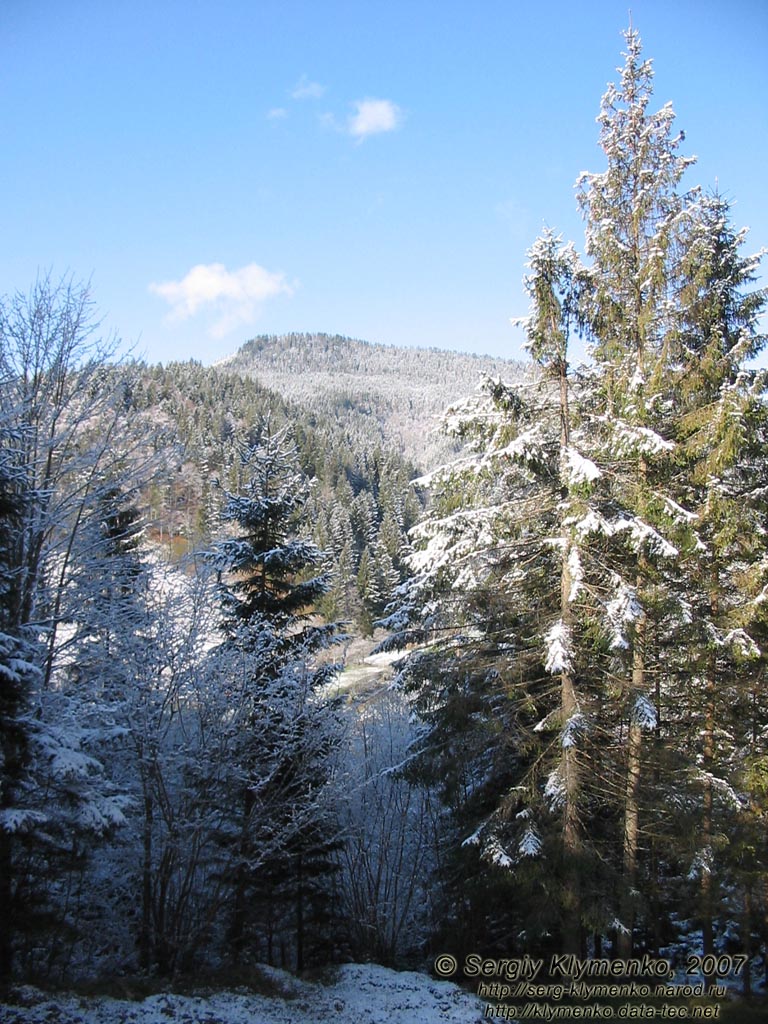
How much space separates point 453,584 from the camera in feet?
36.2

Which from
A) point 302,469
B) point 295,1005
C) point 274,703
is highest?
point 302,469

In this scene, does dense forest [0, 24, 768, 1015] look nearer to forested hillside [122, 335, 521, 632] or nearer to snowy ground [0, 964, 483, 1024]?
snowy ground [0, 964, 483, 1024]

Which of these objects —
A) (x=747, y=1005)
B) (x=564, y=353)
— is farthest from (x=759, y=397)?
(x=747, y=1005)

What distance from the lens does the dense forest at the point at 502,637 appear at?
9.30m

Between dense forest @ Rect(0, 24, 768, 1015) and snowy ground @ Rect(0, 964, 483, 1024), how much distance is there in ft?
3.15

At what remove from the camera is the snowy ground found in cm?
830

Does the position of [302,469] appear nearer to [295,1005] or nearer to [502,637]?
[502,637]

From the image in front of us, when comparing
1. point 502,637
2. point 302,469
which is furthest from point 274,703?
point 302,469

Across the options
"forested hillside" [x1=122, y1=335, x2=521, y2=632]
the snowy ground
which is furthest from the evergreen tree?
the snowy ground

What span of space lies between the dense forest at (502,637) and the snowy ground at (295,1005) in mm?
960

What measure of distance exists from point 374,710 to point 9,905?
18.1m

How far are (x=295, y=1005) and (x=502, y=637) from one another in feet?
22.9

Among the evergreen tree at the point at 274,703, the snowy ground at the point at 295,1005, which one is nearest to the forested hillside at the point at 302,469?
the evergreen tree at the point at 274,703

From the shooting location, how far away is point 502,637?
36.5ft
